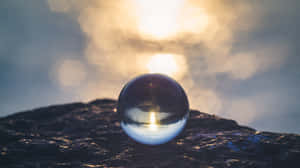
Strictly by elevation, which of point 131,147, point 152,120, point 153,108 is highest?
point 153,108

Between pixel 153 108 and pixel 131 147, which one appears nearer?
pixel 153 108

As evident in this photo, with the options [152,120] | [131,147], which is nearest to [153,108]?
[152,120]

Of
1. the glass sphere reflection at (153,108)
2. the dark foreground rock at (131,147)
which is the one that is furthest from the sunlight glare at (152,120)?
the dark foreground rock at (131,147)

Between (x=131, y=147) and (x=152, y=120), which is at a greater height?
(x=152, y=120)

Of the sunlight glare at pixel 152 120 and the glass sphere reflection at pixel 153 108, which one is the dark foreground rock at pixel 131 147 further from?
the sunlight glare at pixel 152 120

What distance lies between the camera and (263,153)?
5.07 metres

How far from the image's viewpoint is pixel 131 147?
5.87 m

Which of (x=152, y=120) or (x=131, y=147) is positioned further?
(x=131, y=147)

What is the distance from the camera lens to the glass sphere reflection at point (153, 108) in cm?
509

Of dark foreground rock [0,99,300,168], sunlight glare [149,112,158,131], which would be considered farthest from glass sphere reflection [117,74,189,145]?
dark foreground rock [0,99,300,168]

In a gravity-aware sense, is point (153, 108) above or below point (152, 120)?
above

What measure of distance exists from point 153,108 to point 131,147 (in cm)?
137

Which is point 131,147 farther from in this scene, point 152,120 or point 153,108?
point 153,108

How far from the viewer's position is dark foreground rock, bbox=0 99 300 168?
4863 mm
